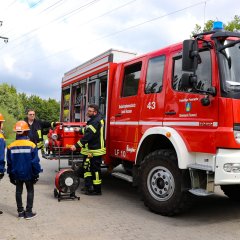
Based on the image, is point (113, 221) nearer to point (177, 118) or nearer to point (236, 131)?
point (177, 118)

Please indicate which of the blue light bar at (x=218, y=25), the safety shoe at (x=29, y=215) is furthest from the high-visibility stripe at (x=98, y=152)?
the blue light bar at (x=218, y=25)

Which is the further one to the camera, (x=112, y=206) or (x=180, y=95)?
(x=112, y=206)

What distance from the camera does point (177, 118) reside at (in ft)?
18.3

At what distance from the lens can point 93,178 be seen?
290 inches

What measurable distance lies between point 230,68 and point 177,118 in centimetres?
108

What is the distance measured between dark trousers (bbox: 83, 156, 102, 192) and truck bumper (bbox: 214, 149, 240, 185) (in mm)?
2964

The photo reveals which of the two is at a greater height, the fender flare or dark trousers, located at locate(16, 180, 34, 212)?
the fender flare

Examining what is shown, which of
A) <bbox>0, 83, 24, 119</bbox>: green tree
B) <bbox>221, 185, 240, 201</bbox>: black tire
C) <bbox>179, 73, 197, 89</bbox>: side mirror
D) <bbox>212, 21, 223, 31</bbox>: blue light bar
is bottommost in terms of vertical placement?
<bbox>221, 185, 240, 201</bbox>: black tire

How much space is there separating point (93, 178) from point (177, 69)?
291cm

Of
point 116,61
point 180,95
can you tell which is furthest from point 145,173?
point 116,61

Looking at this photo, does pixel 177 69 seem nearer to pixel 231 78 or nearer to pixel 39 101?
pixel 231 78

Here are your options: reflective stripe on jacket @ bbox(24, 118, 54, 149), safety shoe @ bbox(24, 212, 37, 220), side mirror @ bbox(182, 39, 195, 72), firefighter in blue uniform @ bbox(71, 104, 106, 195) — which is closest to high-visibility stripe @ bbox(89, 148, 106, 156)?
firefighter in blue uniform @ bbox(71, 104, 106, 195)

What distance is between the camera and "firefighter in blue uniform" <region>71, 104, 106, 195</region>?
7164mm

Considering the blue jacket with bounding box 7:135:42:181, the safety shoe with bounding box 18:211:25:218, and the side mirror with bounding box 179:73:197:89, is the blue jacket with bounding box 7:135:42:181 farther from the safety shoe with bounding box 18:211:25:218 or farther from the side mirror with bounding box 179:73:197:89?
the side mirror with bounding box 179:73:197:89
